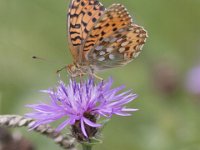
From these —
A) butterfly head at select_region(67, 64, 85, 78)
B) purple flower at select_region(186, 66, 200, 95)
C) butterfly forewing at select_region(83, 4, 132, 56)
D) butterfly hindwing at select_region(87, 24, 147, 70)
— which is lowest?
purple flower at select_region(186, 66, 200, 95)

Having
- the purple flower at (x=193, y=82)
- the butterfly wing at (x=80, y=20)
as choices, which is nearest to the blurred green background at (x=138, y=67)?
the purple flower at (x=193, y=82)

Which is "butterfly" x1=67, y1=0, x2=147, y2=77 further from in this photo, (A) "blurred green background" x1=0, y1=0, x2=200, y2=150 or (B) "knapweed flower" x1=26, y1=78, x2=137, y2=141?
(A) "blurred green background" x1=0, y1=0, x2=200, y2=150

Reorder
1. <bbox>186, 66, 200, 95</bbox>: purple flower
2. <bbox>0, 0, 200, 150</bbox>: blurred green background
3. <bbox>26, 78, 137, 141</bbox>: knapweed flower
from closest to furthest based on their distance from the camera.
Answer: <bbox>26, 78, 137, 141</bbox>: knapweed flower → <bbox>0, 0, 200, 150</bbox>: blurred green background → <bbox>186, 66, 200, 95</bbox>: purple flower

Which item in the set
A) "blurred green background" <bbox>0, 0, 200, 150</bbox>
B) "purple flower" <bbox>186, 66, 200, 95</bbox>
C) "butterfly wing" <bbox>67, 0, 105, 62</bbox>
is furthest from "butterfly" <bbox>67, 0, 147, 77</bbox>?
"purple flower" <bbox>186, 66, 200, 95</bbox>

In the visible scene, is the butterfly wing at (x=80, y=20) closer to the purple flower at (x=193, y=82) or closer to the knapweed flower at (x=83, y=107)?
the knapweed flower at (x=83, y=107)

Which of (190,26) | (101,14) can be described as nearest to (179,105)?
(190,26)

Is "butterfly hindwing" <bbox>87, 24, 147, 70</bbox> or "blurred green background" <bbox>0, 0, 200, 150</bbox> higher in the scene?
"butterfly hindwing" <bbox>87, 24, 147, 70</bbox>

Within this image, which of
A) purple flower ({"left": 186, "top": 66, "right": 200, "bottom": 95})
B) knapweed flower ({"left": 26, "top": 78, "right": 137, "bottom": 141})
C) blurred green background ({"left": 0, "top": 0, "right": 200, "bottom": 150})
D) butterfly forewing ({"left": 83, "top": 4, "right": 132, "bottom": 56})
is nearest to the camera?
knapweed flower ({"left": 26, "top": 78, "right": 137, "bottom": 141})

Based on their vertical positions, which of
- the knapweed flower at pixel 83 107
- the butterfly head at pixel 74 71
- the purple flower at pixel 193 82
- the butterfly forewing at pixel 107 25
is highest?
the butterfly forewing at pixel 107 25
